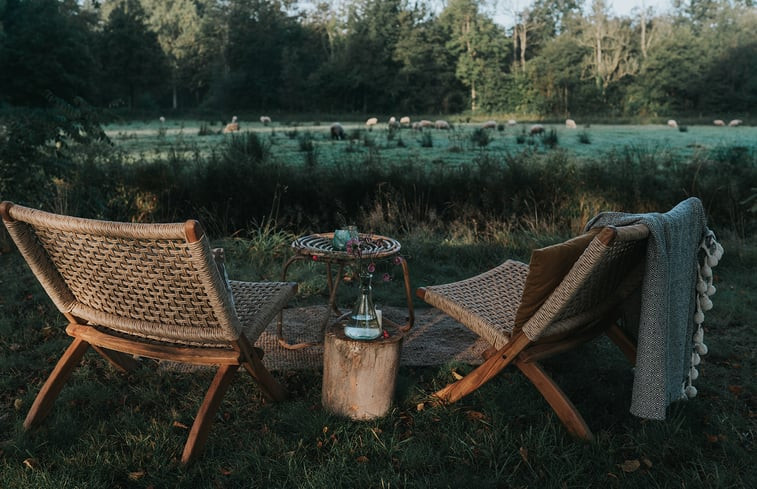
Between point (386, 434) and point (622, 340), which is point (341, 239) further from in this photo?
point (622, 340)

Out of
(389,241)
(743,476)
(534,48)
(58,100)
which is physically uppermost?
(534,48)

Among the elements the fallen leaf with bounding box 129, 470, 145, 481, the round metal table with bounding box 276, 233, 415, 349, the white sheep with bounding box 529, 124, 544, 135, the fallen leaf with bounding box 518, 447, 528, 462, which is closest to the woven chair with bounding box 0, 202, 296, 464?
the fallen leaf with bounding box 129, 470, 145, 481

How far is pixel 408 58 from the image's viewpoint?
42.8 ft

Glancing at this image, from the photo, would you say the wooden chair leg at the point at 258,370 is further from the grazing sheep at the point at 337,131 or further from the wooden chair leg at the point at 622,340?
the grazing sheep at the point at 337,131

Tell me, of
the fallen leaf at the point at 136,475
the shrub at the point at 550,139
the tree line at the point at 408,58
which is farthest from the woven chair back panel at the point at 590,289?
the tree line at the point at 408,58

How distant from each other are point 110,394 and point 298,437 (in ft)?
2.87

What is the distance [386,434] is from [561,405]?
610 mm

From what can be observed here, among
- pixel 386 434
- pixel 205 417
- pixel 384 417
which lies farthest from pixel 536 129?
pixel 205 417

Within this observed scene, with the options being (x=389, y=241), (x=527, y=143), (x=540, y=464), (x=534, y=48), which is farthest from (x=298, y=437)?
(x=534, y=48)

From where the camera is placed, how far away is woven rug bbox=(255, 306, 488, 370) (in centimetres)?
296

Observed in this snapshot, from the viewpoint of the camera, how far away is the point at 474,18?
1370 cm

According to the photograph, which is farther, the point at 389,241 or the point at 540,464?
the point at 389,241

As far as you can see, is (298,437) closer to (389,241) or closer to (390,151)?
(389,241)

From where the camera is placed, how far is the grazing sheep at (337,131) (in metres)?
10.5
